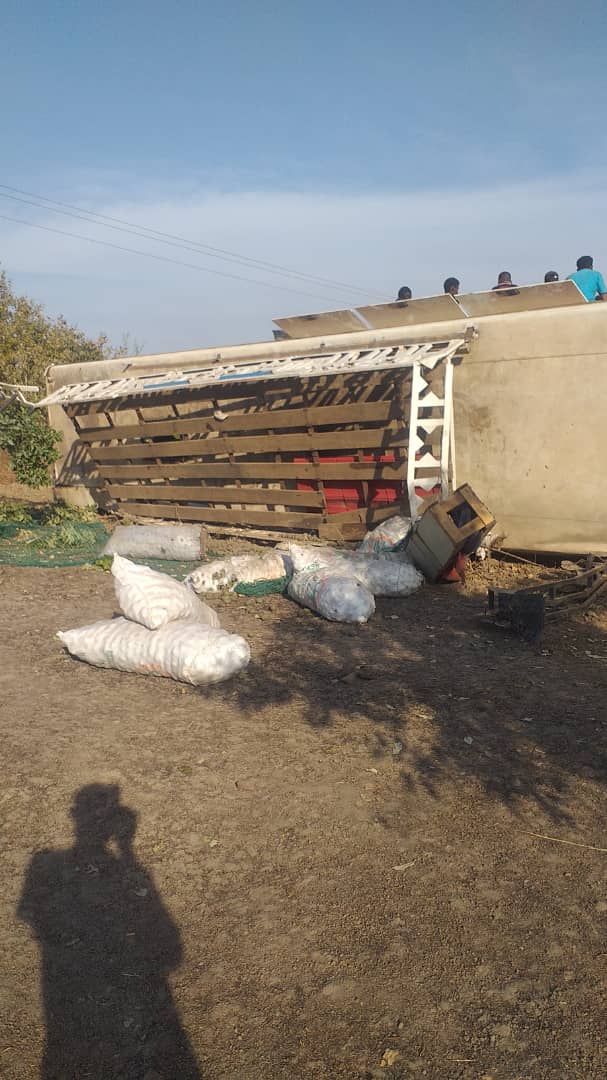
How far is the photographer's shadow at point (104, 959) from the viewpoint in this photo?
223cm

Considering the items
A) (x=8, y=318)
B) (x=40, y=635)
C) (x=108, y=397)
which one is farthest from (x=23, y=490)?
(x=40, y=635)

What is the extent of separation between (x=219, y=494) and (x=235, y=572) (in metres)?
2.99

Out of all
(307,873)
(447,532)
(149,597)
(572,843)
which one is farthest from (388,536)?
(307,873)

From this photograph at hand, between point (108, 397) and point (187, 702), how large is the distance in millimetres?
7202

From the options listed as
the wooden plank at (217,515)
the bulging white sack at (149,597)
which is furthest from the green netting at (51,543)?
the bulging white sack at (149,597)

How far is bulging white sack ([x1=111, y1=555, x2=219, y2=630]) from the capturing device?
5105 millimetres

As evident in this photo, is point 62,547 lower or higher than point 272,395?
lower

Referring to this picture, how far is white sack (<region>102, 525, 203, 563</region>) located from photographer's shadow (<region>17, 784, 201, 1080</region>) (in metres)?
5.84

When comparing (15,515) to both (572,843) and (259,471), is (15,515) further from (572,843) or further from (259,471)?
(572,843)

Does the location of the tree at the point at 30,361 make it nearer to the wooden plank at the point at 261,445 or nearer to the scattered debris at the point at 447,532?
the wooden plank at the point at 261,445

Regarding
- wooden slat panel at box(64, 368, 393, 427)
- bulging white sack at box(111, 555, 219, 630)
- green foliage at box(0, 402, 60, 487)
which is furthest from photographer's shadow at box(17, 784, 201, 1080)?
green foliage at box(0, 402, 60, 487)

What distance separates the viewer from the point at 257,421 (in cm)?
977

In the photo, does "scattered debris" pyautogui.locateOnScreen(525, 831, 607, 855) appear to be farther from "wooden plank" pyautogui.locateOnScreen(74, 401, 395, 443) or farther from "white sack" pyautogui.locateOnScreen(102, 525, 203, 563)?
"white sack" pyautogui.locateOnScreen(102, 525, 203, 563)

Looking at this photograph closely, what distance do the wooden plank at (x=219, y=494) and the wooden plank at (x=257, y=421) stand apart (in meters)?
0.83
